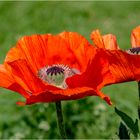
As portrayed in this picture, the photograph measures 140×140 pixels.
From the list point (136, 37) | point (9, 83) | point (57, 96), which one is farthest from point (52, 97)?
point (136, 37)

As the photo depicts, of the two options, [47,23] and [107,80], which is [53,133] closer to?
[107,80]

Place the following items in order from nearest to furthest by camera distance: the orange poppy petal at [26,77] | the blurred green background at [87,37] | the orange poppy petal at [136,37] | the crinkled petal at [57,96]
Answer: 1. the crinkled petal at [57,96]
2. the orange poppy petal at [26,77]
3. the orange poppy petal at [136,37]
4. the blurred green background at [87,37]

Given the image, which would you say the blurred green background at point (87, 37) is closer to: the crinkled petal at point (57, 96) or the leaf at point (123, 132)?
the leaf at point (123, 132)

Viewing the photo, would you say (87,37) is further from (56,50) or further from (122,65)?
(122,65)

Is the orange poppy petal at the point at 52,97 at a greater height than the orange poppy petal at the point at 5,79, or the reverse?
the orange poppy petal at the point at 5,79

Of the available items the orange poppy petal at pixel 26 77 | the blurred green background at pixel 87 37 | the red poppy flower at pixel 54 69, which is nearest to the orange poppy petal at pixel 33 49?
the red poppy flower at pixel 54 69
